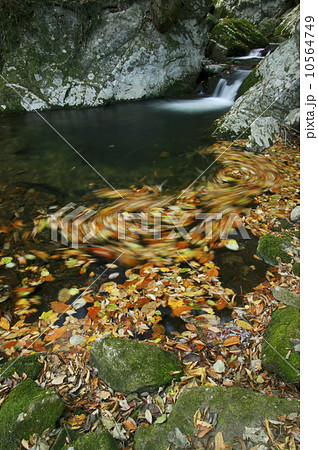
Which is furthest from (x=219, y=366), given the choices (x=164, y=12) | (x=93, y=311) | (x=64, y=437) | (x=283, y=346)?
(x=164, y=12)

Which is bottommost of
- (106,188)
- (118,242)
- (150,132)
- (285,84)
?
(118,242)

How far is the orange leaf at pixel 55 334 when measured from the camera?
8.78 ft

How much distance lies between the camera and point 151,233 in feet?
13.7

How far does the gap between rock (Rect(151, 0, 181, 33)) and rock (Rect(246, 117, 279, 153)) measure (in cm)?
779

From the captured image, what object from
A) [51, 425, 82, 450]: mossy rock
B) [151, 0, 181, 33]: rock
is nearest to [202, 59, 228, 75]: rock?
[151, 0, 181, 33]: rock

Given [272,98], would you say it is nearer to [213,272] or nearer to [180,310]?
[213,272]

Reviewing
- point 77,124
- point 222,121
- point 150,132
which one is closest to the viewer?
point 222,121

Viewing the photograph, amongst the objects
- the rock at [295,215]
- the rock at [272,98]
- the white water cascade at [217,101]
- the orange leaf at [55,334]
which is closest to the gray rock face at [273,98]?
the rock at [272,98]

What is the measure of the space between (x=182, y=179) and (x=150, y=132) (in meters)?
3.67

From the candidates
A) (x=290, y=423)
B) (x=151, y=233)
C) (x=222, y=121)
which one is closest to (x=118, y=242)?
(x=151, y=233)

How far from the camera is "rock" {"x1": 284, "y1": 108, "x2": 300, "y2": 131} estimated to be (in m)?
6.93

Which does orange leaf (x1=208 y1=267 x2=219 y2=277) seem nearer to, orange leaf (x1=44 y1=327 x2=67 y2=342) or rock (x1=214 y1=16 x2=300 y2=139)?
orange leaf (x1=44 y1=327 x2=67 y2=342)

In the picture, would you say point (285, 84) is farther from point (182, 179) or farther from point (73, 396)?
point (73, 396)

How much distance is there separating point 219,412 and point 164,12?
46.0 ft
